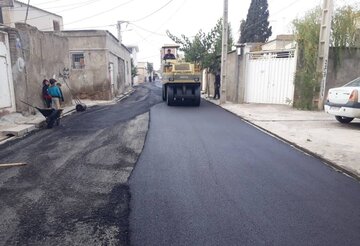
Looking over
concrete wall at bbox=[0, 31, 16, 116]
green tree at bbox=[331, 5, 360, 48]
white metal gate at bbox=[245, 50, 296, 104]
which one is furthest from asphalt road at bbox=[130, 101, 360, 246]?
green tree at bbox=[331, 5, 360, 48]

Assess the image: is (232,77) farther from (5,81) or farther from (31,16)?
(31,16)

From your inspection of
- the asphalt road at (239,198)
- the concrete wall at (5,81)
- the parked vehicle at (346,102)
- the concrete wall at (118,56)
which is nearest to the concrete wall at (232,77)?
the parked vehicle at (346,102)

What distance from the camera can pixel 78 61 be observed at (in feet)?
70.5

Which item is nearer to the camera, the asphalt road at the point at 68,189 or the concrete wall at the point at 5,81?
the asphalt road at the point at 68,189

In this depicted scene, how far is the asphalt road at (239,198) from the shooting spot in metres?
3.27

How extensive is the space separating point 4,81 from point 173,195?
9.14 meters

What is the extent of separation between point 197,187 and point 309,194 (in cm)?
163

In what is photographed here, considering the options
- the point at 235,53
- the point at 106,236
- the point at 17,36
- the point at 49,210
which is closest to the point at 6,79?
the point at 17,36

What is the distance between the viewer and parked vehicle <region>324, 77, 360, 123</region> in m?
9.22

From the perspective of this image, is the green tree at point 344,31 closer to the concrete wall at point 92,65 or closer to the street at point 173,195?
the street at point 173,195

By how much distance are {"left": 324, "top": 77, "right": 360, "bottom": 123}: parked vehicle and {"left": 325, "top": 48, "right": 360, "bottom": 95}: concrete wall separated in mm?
4819

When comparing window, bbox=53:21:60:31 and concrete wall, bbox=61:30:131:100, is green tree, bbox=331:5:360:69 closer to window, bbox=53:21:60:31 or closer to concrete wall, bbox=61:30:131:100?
concrete wall, bbox=61:30:131:100

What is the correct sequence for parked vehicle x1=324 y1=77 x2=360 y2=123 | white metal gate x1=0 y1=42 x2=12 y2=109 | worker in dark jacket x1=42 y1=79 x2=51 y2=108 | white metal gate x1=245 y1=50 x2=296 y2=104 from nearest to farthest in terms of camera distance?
parked vehicle x1=324 y1=77 x2=360 y2=123, white metal gate x1=0 y1=42 x2=12 y2=109, worker in dark jacket x1=42 y1=79 x2=51 y2=108, white metal gate x1=245 y1=50 x2=296 y2=104

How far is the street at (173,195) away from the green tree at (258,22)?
41353 mm
